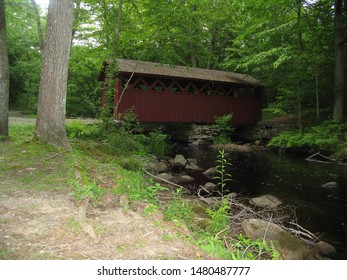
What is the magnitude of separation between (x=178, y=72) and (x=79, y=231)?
12.8 metres

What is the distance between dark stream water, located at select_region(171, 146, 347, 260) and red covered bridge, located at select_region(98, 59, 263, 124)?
468cm

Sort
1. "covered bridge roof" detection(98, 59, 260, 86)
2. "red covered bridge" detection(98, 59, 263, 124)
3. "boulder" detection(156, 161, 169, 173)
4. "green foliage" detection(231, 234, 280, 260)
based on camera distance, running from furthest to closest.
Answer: "red covered bridge" detection(98, 59, 263, 124) → "covered bridge roof" detection(98, 59, 260, 86) → "boulder" detection(156, 161, 169, 173) → "green foliage" detection(231, 234, 280, 260)

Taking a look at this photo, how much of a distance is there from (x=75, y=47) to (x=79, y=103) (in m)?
4.23

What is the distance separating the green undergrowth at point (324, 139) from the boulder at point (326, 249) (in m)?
7.79

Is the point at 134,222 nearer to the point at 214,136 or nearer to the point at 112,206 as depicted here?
the point at 112,206

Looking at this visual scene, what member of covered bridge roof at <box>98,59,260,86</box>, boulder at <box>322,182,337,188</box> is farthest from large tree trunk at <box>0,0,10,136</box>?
boulder at <box>322,182,337,188</box>

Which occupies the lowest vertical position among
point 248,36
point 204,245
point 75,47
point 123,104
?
point 204,245

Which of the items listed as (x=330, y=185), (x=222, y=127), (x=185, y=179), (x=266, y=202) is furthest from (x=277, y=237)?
(x=222, y=127)

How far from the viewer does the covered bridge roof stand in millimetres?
12883

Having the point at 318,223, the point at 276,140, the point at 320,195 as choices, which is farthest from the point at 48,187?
the point at 276,140

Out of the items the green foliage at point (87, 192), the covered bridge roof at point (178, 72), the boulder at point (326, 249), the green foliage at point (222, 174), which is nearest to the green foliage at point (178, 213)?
the green foliage at point (222, 174)

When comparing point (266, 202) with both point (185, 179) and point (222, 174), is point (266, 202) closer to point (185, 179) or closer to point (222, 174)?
point (222, 174)

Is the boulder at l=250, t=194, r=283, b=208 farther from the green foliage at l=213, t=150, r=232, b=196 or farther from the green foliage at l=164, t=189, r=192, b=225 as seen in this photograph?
the green foliage at l=164, t=189, r=192, b=225
